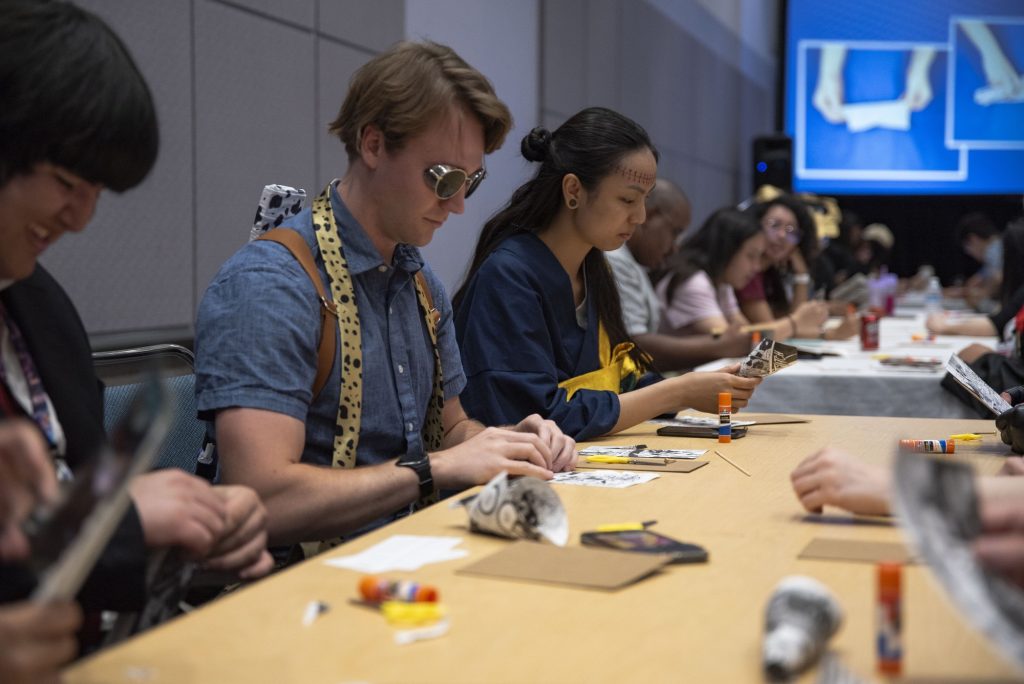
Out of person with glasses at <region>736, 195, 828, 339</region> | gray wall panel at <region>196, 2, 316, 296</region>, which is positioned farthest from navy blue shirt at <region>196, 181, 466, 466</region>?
person with glasses at <region>736, 195, 828, 339</region>

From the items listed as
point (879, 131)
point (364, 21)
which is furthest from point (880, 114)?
point (364, 21)

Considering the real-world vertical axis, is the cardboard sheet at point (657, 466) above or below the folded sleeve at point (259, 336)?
below

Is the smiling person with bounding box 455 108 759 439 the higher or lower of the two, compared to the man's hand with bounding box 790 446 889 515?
higher

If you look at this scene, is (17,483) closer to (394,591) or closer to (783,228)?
(394,591)

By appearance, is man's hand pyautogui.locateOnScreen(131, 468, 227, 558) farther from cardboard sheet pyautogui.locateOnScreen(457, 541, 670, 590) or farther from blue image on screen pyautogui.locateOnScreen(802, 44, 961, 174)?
blue image on screen pyautogui.locateOnScreen(802, 44, 961, 174)

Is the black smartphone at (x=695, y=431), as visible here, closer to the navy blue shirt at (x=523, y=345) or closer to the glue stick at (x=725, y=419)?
the glue stick at (x=725, y=419)

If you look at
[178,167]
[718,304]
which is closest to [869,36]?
[718,304]

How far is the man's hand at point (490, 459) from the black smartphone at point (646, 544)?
40 centimetres

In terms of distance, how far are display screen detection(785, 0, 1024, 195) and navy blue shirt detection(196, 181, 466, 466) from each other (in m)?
10.6

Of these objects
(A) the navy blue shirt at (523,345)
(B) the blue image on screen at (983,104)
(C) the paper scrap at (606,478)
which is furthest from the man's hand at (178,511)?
(B) the blue image on screen at (983,104)

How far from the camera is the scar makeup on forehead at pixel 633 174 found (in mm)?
2695

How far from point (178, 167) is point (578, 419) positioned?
1595 mm

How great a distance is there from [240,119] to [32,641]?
9.50 ft

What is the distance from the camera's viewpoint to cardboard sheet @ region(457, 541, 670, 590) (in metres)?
1.26
